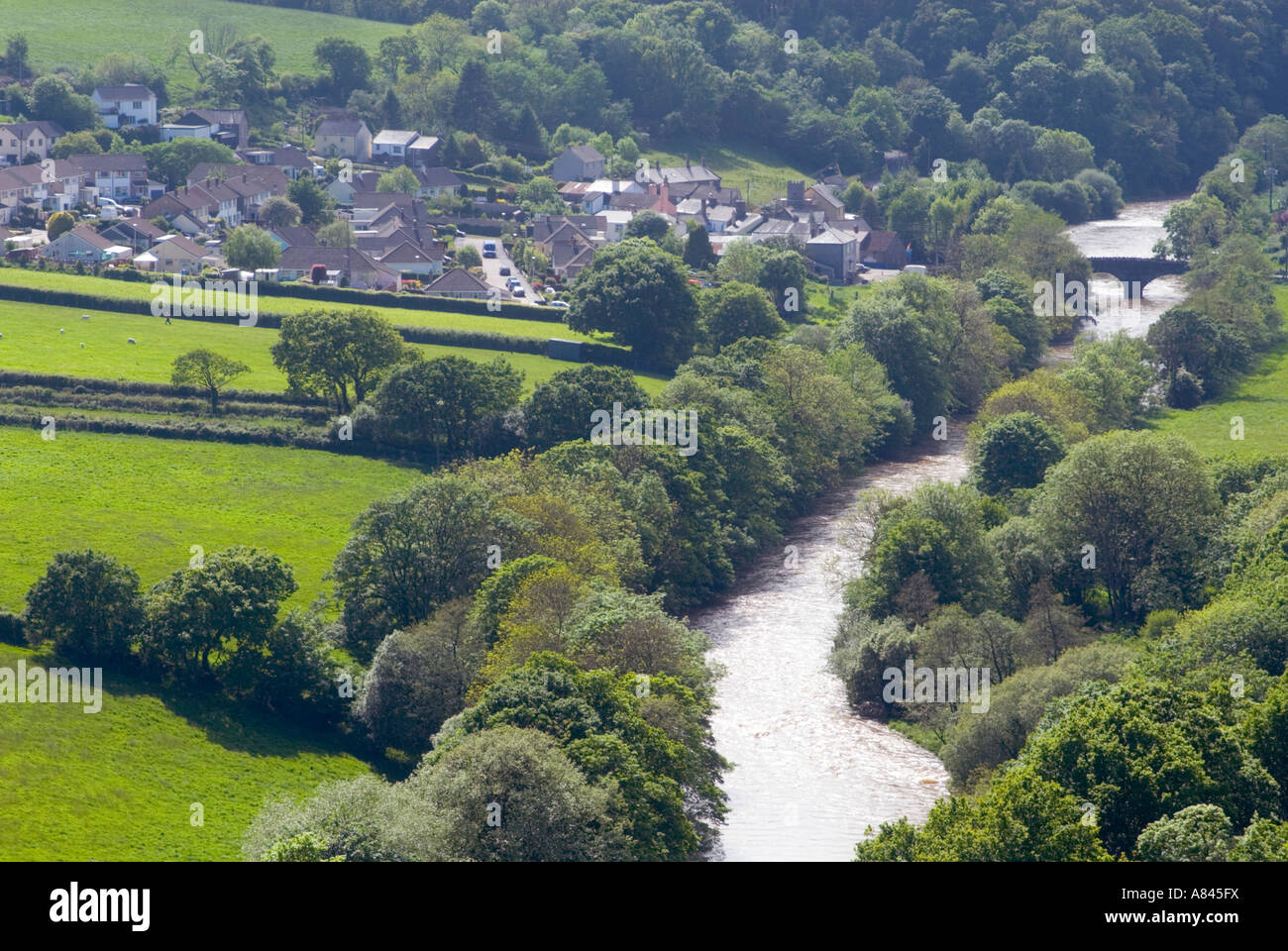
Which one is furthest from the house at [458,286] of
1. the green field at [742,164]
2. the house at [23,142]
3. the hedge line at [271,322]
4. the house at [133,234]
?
the green field at [742,164]

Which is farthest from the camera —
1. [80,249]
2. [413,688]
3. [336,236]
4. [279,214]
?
[279,214]

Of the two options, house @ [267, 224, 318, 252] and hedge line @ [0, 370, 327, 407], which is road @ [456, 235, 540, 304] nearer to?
house @ [267, 224, 318, 252]

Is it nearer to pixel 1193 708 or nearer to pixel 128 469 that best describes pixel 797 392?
pixel 128 469

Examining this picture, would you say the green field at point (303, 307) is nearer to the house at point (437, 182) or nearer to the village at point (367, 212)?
the village at point (367, 212)

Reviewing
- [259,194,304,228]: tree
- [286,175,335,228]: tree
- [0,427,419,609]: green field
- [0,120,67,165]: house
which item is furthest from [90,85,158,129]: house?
[0,427,419,609]: green field

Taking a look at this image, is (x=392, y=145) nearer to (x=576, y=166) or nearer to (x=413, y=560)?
(x=576, y=166)

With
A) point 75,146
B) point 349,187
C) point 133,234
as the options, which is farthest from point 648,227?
point 75,146
